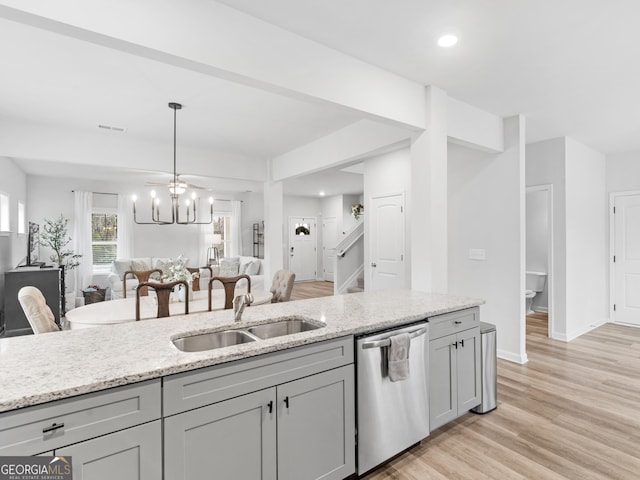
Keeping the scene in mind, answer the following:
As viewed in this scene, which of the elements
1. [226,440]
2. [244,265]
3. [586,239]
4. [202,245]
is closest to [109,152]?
[244,265]

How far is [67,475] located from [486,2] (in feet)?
9.57

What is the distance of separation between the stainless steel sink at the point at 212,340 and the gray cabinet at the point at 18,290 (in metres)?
4.07

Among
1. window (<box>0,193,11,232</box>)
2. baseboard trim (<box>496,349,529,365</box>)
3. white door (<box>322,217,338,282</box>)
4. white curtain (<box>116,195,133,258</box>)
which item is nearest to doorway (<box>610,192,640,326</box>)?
baseboard trim (<box>496,349,529,365</box>)

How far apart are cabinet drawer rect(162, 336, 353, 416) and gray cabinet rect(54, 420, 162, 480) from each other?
11 centimetres

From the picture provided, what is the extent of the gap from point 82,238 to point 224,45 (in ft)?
23.2

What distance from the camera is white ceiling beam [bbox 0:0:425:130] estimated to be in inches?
61.7

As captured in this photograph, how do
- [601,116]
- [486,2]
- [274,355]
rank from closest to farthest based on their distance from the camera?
[274,355], [486,2], [601,116]

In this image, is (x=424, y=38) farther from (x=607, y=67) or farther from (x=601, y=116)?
(x=601, y=116)

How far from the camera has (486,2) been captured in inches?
77.2

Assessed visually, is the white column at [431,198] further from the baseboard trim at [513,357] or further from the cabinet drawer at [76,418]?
the cabinet drawer at [76,418]

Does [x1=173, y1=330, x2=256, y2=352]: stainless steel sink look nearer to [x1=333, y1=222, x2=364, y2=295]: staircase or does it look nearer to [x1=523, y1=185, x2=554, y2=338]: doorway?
[x1=333, y1=222, x2=364, y2=295]: staircase

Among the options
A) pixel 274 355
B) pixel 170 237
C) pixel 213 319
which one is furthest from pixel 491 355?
pixel 170 237

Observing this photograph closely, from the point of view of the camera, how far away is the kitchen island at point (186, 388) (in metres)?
1.19

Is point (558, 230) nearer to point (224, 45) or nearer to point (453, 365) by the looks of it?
point (453, 365)
